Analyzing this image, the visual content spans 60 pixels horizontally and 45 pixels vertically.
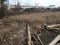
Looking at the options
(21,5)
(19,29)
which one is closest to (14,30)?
(19,29)

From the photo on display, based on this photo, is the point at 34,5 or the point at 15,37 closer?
the point at 15,37

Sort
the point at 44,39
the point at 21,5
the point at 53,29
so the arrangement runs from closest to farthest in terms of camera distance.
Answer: the point at 44,39, the point at 53,29, the point at 21,5

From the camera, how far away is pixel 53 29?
5953 mm

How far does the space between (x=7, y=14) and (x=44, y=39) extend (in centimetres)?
502

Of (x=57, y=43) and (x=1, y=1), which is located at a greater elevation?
(x=1, y=1)

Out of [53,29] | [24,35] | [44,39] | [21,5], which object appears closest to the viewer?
[44,39]

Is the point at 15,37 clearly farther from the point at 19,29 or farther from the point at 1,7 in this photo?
the point at 1,7

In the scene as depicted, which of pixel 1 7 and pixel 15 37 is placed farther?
pixel 1 7

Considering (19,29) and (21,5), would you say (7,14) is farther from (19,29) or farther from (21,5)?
(19,29)

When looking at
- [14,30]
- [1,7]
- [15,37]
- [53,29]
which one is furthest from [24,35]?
[1,7]

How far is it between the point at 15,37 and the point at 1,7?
444cm

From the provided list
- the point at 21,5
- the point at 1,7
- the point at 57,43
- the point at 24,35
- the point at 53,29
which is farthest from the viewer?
the point at 21,5

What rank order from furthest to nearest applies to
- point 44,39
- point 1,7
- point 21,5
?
point 21,5, point 1,7, point 44,39

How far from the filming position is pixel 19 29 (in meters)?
6.32
